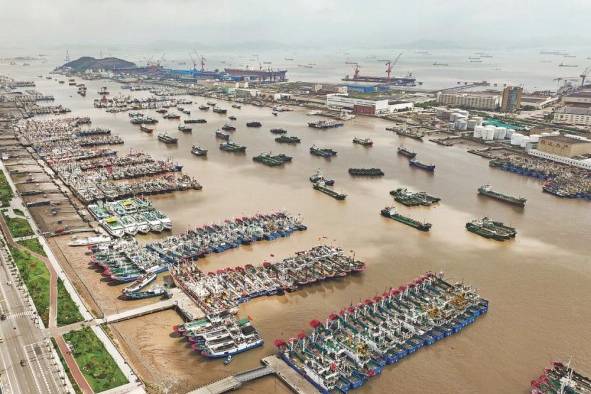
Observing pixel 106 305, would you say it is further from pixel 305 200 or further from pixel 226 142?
pixel 226 142

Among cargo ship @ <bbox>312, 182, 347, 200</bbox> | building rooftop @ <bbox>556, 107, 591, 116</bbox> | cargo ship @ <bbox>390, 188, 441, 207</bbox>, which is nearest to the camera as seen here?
cargo ship @ <bbox>390, 188, 441, 207</bbox>

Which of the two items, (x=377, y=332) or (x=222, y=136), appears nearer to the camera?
(x=377, y=332)

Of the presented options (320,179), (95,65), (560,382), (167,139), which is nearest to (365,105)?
(167,139)

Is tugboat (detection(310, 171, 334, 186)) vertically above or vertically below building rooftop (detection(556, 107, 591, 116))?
below

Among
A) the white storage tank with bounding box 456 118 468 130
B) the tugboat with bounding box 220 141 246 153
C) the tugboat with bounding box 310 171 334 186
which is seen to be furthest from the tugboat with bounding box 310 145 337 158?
the white storage tank with bounding box 456 118 468 130

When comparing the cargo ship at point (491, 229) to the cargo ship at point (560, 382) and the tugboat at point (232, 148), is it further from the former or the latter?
the tugboat at point (232, 148)

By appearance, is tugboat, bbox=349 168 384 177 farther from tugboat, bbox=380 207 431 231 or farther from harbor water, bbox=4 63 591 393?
tugboat, bbox=380 207 431 231

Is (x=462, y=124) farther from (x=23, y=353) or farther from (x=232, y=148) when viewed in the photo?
(x=23, y=353)
